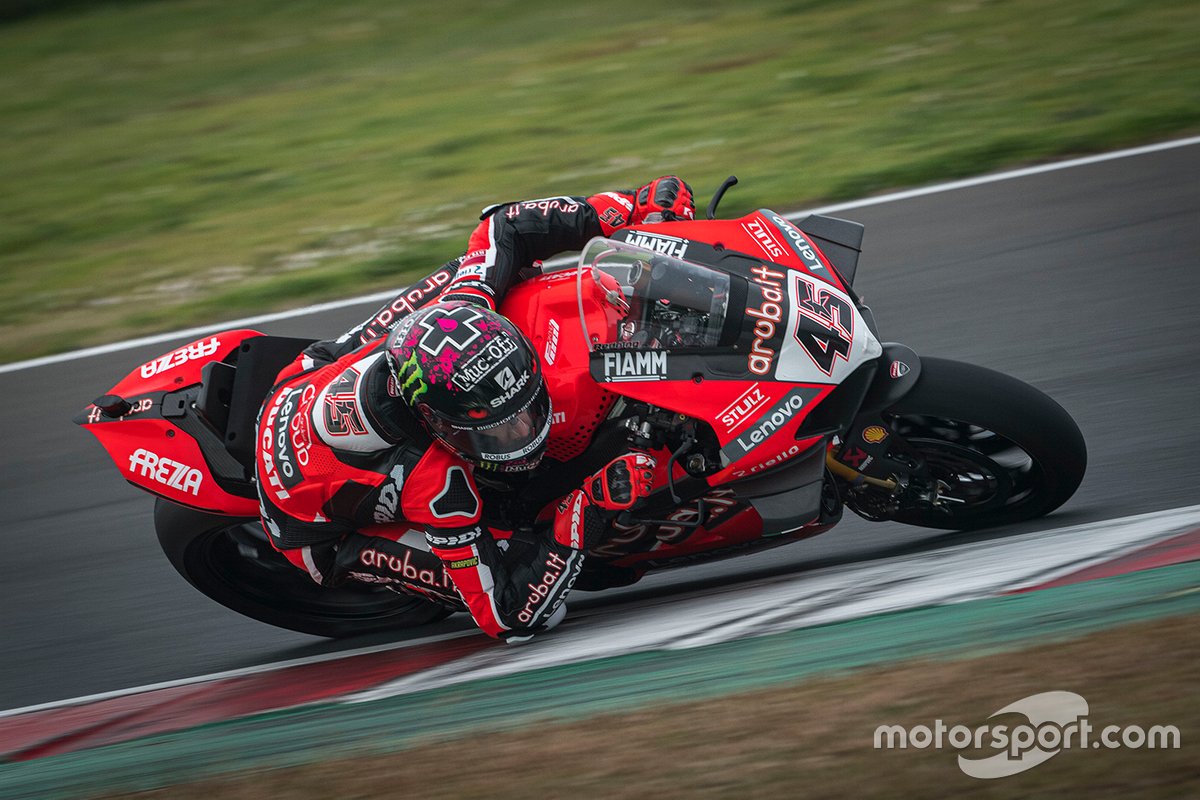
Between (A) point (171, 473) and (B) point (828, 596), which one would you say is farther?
(A) point (171, 473)

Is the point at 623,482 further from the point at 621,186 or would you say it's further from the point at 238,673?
the point at 621,186

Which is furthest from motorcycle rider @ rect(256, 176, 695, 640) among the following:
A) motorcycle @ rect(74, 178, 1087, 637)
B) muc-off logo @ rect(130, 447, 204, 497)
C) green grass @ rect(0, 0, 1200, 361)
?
green grass @ rect(0, 0, 1200, 361)

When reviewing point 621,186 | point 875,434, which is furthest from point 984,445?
point 621,186

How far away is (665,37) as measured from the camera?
10656mm

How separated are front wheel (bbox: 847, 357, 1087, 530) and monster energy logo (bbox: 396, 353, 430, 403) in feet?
4.47

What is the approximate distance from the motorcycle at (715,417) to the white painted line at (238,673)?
38 centimetres

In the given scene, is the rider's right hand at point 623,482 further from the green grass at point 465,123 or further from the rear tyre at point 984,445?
the green grass at point 465,123

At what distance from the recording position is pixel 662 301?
11.4ft

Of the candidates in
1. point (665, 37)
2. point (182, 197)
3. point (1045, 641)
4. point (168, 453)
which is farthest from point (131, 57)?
point (1045, 641)

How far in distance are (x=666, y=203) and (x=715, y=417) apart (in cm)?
98

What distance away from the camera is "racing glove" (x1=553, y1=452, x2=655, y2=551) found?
351 cm

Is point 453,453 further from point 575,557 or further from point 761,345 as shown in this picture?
point 761,345

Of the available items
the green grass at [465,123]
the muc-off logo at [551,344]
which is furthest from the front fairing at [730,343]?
the green grass at [465,123]

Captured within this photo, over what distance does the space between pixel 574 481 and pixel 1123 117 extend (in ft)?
17.3
